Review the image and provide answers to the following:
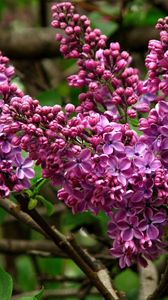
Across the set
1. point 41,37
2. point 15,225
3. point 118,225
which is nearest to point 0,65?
point 118,225

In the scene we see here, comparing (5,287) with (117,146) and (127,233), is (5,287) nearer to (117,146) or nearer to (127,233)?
(127,233)

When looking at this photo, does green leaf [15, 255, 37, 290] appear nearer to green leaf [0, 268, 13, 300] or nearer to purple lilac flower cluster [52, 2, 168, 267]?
green leaf [0, 268, 13, 300]

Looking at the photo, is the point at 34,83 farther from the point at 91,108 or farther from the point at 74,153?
the point at 74,153

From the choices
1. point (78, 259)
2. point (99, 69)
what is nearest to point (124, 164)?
point (99, 69)

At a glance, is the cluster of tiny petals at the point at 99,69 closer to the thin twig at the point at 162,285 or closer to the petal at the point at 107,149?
the petal at the point at 107,149

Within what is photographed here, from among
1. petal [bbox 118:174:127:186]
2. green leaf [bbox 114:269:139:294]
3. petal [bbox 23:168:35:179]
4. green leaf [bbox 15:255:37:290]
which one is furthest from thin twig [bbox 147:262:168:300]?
green leaf [bbox 114:269:139:294]

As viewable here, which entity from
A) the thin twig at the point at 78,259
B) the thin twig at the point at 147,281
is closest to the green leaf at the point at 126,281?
the thin twig at the point at 147,281
